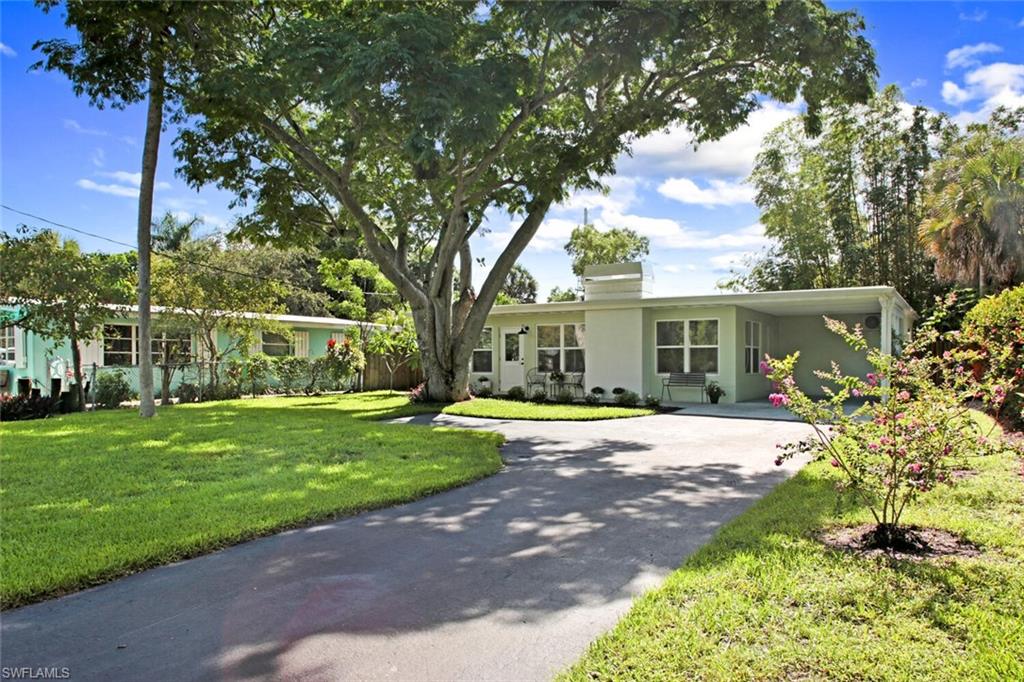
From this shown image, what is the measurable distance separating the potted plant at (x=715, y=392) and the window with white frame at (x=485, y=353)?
664cm

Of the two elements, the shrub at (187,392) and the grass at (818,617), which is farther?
the shrub at (187,392)

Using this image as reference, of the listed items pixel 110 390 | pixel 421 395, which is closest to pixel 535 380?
pixel 421 395

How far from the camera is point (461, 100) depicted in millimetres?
8344

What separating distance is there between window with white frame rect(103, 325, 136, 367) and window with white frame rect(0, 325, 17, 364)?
83.7 inches

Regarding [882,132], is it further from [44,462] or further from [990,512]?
[44,462]

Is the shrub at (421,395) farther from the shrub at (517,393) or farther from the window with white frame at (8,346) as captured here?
the window with white frame at (8,346)

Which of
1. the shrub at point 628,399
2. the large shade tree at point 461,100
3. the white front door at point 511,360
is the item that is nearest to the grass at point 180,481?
the large shade tree at point 461,100

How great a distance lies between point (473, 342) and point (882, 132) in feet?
56.2

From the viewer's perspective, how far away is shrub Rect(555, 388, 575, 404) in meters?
15.9

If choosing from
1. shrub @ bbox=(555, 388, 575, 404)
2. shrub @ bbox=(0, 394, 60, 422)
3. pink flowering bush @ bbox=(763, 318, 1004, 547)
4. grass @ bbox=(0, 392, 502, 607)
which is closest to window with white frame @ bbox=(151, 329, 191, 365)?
shrub @ bbox=(0, 394, 60, 422)

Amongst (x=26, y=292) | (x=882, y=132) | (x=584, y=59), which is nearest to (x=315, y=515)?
(x=584, y=59)

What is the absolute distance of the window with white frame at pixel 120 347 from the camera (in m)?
17.2

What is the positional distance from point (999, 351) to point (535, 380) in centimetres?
1337

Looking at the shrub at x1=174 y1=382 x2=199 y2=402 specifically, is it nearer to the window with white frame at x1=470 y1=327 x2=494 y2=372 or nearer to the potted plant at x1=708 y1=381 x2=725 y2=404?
the window with white frame at x1=470 y1=327 x2=494 y2=372
